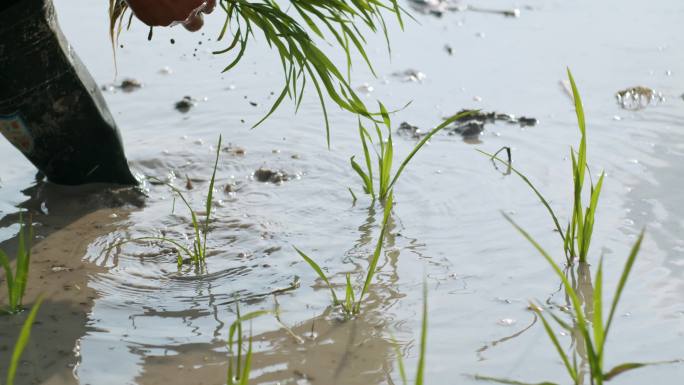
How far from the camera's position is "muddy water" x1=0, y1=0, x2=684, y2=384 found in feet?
7.16

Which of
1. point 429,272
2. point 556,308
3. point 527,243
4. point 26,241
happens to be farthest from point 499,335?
point 26,241

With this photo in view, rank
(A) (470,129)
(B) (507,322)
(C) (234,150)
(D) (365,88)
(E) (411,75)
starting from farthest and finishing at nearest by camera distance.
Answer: (E) (411,75), (D) (365,88), (A) (470,129), (C) (234,150), (B) (507,322)

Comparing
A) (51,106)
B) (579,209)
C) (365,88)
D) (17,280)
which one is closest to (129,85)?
(365,88)

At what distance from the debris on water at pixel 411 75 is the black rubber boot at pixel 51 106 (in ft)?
4.27

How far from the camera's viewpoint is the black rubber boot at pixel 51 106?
106 inches

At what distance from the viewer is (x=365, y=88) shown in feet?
12.6

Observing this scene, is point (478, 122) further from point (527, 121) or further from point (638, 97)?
point (638, 97)

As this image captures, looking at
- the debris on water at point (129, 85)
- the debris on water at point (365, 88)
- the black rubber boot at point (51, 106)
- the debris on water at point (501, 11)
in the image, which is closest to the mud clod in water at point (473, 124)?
the debris on water at point (365, 88)

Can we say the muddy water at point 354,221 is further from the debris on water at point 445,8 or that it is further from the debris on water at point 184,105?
the debris on water at point 445,8

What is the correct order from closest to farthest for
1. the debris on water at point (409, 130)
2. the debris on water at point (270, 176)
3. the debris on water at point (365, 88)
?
the debris on water at point (270, 176)
the debris on water at point (409, 130)
the debris on water at point (365, 88)

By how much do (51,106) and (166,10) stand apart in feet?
2.04

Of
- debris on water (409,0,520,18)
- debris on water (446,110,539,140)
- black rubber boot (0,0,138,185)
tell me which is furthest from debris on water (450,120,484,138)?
debris on water (409,0,520,18)

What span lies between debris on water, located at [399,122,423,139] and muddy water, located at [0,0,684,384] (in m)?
0.06

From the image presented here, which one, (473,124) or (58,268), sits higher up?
(473,124)
